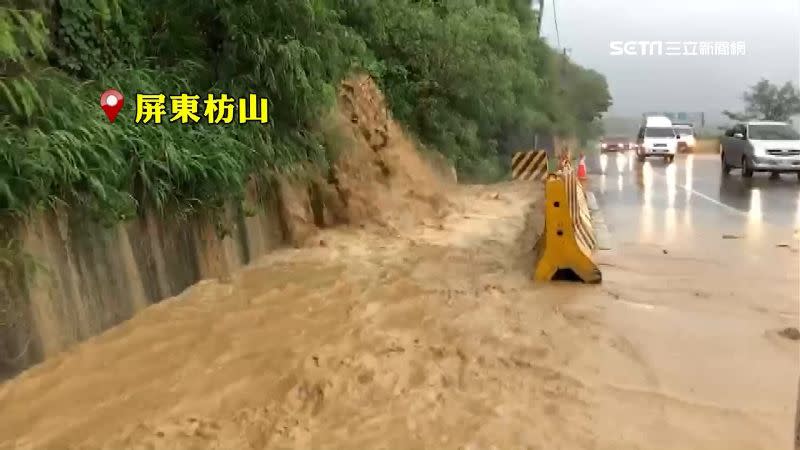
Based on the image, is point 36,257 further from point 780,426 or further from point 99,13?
point 780,426

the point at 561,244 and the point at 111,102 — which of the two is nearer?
the point at 111,102

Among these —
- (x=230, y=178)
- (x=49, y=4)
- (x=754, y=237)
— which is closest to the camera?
(x=49, y=4)

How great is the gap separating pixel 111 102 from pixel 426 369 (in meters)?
3.62

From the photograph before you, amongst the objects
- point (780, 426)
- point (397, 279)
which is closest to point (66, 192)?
point (397, 279)

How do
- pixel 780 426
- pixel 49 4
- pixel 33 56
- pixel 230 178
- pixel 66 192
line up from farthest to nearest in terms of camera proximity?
pixel 230 178 < pixel 49 4 < pixel 33 56 < pixel 66 192 < pixel 780 426

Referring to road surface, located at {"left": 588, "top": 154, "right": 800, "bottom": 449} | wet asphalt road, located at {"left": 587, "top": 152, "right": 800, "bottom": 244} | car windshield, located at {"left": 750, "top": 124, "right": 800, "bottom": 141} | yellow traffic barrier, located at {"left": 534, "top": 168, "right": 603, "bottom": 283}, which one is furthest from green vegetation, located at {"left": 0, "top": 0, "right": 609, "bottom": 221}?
car windshield, located at {"left": 750, "top": 124, "right": 800, "bottom": 141}

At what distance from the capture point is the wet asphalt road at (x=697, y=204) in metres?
11.0

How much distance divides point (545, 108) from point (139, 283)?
20.3 m

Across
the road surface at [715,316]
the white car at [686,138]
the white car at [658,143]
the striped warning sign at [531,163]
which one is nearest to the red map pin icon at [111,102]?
the road surface at [715,316]

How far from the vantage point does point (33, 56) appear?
571 centimetres

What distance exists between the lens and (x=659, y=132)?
3112 cm

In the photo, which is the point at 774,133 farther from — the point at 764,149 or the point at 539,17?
the point at 539,17

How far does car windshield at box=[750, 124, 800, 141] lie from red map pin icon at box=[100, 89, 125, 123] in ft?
64.3

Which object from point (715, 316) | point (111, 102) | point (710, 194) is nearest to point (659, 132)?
point (710, 194)
